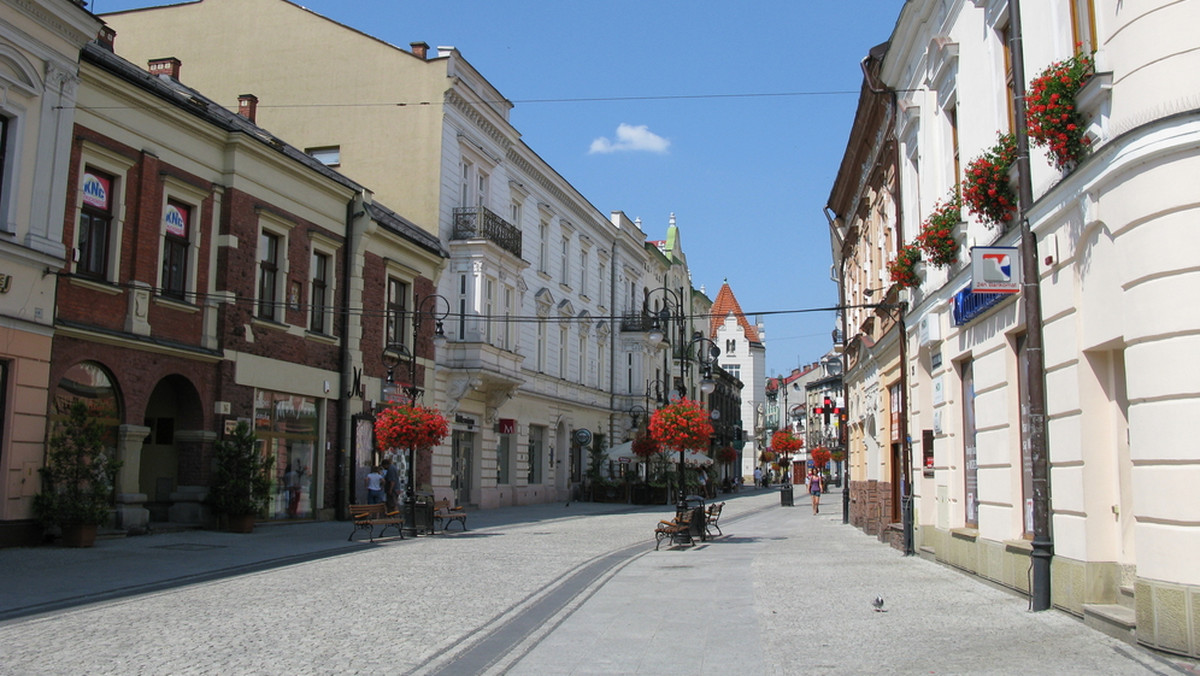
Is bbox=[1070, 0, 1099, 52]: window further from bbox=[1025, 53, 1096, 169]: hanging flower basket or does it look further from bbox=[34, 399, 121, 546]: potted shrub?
bbox=[34, 399, 121, 546]: potted shrub

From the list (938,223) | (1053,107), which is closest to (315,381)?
Result: (938,223)

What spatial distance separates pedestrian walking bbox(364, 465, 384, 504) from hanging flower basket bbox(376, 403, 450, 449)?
300 centimetres

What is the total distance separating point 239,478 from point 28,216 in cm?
671

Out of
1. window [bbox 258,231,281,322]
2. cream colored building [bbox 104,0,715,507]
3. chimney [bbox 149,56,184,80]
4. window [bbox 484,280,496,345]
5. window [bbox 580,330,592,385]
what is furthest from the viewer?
window [bbox 580,330,592,385]

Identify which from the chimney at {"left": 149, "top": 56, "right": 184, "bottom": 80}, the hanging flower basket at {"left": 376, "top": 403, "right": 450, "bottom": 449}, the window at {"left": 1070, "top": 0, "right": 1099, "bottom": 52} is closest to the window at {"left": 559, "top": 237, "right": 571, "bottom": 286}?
the chimney at {"left": 149, "top": 56, "right": 184, "bottom": 80}

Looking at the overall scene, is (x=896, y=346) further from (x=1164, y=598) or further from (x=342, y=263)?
(x=342, y=263)

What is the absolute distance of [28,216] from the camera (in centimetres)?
1609

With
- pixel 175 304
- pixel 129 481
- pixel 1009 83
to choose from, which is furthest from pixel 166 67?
pixel 1009 83

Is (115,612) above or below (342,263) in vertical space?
below

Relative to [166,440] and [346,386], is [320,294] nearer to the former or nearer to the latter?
[346,386]

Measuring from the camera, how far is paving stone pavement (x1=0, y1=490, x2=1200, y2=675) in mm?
7805

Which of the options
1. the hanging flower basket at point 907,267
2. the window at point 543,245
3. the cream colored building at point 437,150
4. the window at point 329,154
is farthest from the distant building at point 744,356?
the hanging flower basket at point 907,267

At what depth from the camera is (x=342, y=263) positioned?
1024 inches

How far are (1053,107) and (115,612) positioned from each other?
33.0 ft
